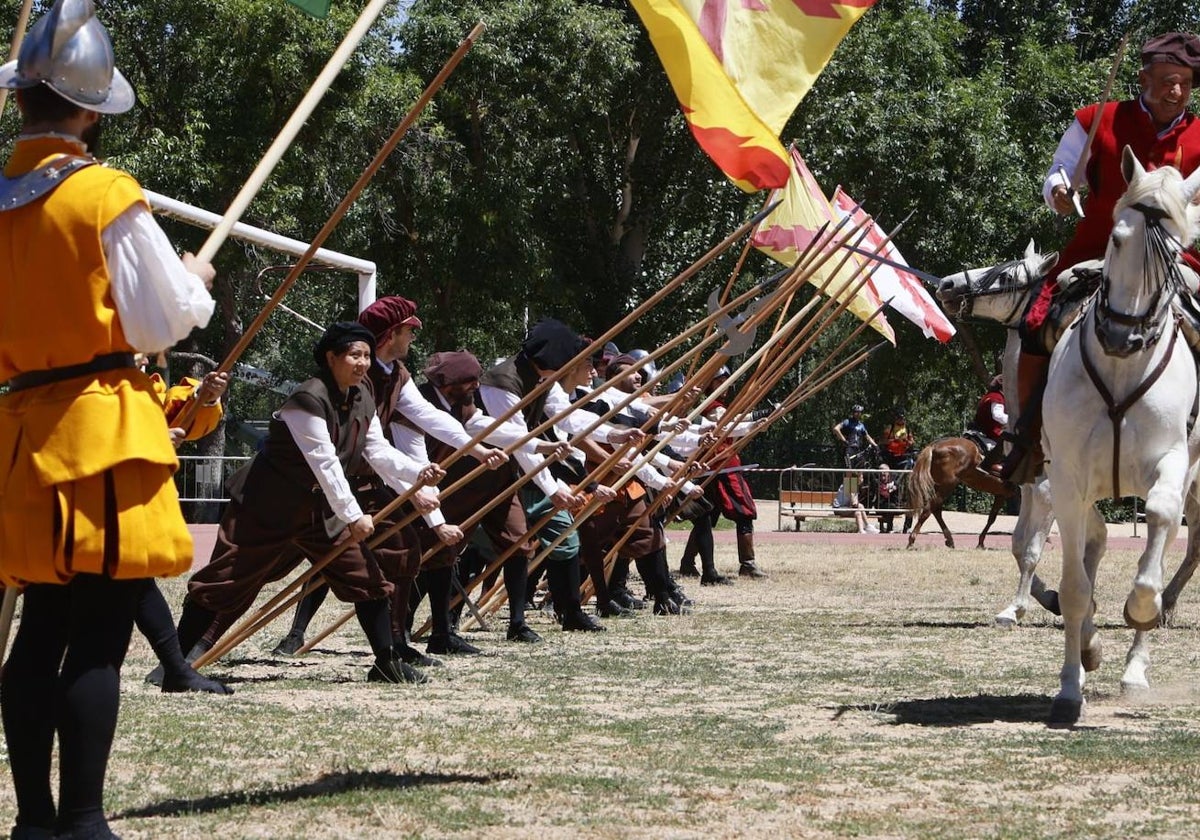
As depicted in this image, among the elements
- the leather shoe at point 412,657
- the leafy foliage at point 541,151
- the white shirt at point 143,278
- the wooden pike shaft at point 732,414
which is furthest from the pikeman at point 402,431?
the leafy foliage at point 541,151

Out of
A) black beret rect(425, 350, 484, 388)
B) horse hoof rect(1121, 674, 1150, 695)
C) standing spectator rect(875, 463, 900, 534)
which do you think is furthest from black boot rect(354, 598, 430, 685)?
standing spectator rect(875, 463, 900, 534)

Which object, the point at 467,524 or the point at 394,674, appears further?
the point at 467,524

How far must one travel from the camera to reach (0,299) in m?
4.43

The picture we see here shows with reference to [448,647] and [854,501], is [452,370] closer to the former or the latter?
[448,647]

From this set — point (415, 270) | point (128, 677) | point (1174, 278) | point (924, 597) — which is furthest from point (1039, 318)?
point (415, 270)

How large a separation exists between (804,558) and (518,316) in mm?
9933

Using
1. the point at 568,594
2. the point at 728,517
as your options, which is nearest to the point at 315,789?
the point at 568,594

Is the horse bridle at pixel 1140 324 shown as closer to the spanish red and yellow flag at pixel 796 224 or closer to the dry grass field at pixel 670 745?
the dry grass field at pixel 670 745

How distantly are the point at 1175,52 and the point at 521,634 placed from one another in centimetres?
499

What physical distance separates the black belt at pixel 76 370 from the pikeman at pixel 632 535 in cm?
698

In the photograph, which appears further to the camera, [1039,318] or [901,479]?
[901,479]

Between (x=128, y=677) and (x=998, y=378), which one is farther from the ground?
(x=998, y=378)

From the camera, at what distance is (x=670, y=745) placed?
633 cm

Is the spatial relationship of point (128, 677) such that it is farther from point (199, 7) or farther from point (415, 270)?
point (415, 270)
